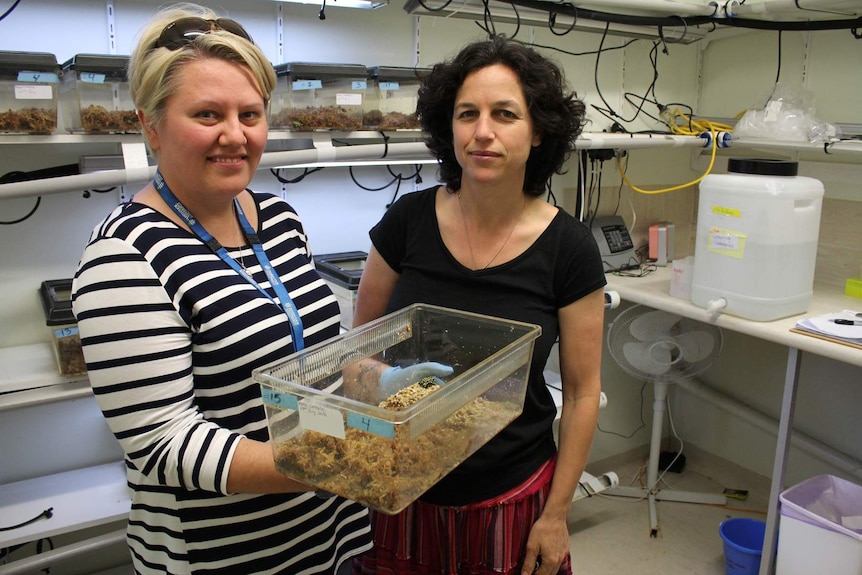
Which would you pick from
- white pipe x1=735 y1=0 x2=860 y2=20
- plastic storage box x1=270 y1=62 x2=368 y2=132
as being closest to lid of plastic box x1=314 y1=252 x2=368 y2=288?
plastic storage box x1=270 y1=62 x2=368 y2=132

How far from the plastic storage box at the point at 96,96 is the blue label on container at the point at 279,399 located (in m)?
1.04

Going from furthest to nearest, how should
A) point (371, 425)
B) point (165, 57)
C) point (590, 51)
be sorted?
point (590, 51) → point (165, 57) → point (371, 425)

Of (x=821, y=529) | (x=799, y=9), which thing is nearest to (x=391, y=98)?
(x=799, y=9)

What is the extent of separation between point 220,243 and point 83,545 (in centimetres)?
148

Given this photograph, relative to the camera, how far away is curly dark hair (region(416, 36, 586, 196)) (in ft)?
4.32

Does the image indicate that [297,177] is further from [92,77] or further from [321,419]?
[321,419]

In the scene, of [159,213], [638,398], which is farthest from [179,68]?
[638,398]

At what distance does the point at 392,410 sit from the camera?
83 centimetres

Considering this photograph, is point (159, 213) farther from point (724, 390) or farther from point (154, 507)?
point (724, 390)

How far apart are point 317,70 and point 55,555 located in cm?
164

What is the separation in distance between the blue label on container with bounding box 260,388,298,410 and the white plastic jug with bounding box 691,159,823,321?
5.89 ft

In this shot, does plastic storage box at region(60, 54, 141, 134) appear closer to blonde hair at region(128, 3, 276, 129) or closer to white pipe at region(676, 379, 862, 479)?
blonde hair at region(128, 3, 276, 129)

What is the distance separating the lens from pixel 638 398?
3354 mm

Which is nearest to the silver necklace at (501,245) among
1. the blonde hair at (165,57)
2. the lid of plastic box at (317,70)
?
the blonde hair at (165,57)
